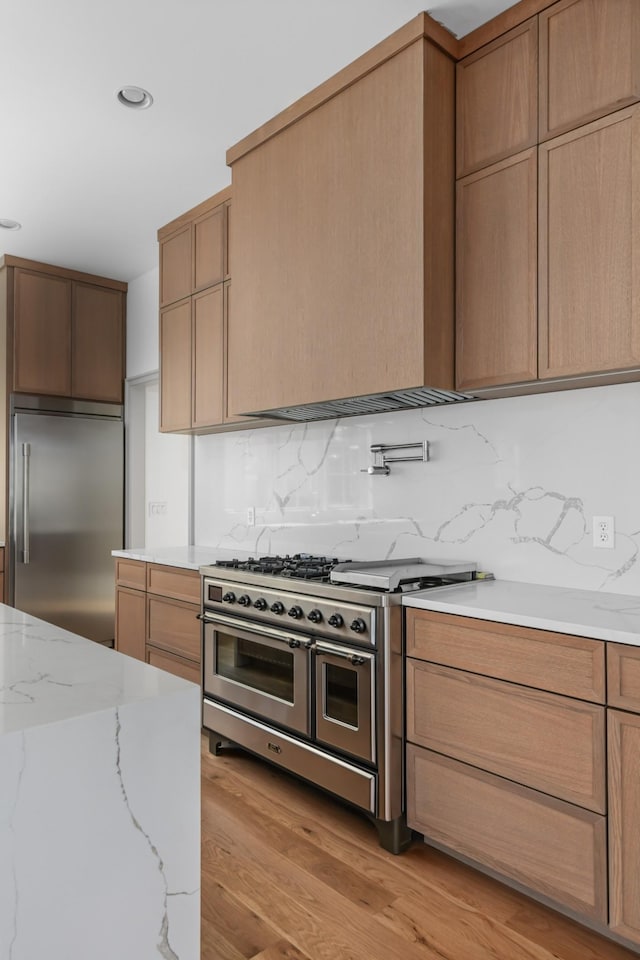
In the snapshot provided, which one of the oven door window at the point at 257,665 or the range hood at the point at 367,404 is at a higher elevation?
the range hood at the point at 367,404

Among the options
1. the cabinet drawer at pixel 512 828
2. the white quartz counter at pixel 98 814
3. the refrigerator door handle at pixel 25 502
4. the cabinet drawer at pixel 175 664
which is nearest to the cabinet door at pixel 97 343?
the refrigerator door handle at pixel 25 502

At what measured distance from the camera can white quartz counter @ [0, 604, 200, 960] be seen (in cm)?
94

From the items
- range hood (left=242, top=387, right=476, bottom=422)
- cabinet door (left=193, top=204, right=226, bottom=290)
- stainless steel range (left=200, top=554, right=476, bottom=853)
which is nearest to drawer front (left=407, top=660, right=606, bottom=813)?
stainless steel range (left=200, top=554, right=476, bottom=853)

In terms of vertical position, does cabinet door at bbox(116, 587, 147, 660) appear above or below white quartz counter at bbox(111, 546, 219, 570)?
below

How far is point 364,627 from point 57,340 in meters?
3.65

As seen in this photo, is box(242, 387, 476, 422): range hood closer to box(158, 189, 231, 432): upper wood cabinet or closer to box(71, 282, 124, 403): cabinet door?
box(158, 189, 231, 432): upper wood cabinet

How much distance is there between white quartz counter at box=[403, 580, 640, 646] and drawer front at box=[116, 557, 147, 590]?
2.01m

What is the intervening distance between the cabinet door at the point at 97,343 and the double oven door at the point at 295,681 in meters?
2.60

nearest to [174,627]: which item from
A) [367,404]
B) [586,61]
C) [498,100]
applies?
[367,404]

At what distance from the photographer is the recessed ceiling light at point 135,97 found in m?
2.76

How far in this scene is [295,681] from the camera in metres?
2.60

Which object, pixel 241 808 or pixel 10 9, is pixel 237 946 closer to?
pixel 241 808

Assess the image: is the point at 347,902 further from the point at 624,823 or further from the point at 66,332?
the point at 66,332

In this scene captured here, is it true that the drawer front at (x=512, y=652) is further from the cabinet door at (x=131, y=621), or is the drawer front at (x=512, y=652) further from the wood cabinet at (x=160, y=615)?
the cabinet door at (x=131, y=621)
